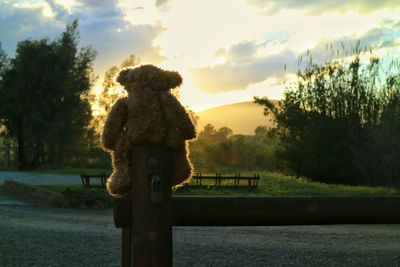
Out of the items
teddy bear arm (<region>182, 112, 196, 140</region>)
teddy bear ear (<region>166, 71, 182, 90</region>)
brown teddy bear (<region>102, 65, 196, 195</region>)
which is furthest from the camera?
teddy bear ear (<region>166, 71, 182, 90</region>)

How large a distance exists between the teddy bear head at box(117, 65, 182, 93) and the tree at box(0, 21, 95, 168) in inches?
1270

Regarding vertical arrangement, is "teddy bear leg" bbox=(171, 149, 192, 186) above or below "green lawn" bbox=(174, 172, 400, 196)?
above

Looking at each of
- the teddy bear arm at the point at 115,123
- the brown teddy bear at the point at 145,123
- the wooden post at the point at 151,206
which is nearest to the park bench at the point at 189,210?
the wooden post at the point at 151,206

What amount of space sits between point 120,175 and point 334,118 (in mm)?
24754

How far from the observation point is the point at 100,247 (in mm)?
8500

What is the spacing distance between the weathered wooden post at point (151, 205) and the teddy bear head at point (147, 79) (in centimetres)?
43

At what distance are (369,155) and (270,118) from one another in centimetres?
674

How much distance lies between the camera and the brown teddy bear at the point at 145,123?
271 centimetres

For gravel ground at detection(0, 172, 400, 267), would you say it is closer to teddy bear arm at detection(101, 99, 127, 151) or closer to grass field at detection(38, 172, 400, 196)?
teddy bear arm at detection(101, 99, 127, 151)

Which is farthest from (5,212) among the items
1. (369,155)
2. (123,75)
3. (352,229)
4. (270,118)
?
(270,118)

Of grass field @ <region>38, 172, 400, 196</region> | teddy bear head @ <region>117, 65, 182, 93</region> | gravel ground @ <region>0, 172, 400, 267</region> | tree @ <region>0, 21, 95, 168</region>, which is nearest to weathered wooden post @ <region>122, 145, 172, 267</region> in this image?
teddy bear head @ <region>117, 65, 182, 93</region>

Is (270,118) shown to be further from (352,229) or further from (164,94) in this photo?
(164,94)

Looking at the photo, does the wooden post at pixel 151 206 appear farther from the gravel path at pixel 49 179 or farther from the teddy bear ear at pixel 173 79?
the gravel path at pixel 49 179

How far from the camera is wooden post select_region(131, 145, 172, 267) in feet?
8.21
